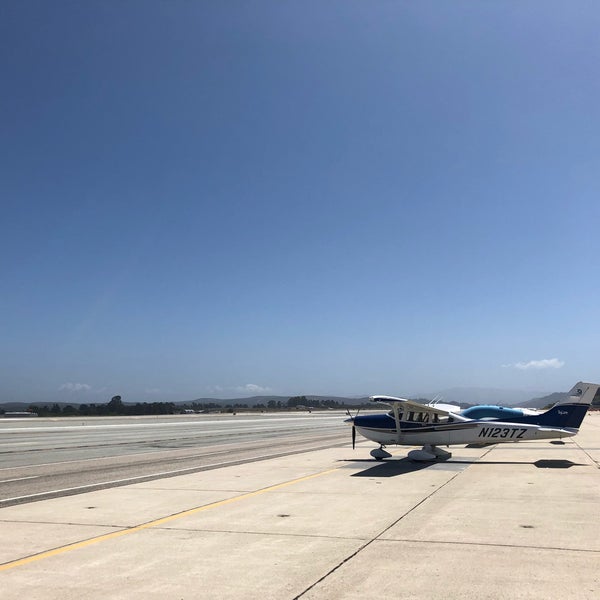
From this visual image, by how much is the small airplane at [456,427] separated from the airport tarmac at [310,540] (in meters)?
4.25

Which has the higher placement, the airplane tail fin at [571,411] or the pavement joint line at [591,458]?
the airplane tail fin at [571,411]

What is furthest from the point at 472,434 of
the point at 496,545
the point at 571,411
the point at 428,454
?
the point at 496,545

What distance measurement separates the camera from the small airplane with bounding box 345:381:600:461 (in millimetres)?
19984

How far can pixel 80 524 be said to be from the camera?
987cm

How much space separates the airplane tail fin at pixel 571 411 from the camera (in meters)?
20.4

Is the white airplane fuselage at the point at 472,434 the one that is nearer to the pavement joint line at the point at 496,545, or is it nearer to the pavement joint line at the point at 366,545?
the pavement joint line at the point at 366,545

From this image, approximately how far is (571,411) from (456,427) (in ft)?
13.5

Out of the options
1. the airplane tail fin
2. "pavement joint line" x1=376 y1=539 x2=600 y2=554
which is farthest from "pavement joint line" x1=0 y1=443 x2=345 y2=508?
the airplane tail fin

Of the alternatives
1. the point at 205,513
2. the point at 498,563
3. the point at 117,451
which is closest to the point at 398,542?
the point at 498,563

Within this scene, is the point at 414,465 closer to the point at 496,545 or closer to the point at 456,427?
the point at 456,427

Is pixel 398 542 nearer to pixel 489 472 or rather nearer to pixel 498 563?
pixel 498 563

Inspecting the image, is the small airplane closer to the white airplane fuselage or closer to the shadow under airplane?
the white airplane fuselage

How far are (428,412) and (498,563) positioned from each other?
43.7 ft

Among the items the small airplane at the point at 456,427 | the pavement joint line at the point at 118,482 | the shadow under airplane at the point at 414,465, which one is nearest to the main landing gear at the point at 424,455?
the small airplane at the point at 456,427
